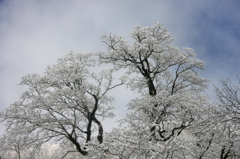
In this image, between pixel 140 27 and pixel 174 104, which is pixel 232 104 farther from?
pixel 140 27

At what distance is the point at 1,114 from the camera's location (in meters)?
11.4

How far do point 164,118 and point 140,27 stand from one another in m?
6.23

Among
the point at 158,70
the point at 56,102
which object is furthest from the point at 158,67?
the point at 56,102

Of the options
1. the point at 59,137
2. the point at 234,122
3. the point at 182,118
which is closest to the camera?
the point at 234,122

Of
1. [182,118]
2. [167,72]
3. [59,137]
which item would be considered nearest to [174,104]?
[182,118]

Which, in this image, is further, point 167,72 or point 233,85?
point 167,72

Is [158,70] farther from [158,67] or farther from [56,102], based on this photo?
[56,102]

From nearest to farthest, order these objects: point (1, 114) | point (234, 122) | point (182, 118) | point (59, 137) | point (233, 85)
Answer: point (234, 122), point (233, 85), point (182, 118), point (1, 114), point (59, 137)

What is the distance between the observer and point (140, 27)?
511 inches

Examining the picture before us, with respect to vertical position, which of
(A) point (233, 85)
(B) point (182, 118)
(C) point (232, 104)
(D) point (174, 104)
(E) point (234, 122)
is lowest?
(E) point (234, 122)

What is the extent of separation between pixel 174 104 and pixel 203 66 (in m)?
3.95

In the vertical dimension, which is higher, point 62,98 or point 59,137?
point 62,98

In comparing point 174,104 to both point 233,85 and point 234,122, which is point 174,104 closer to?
point 233,85

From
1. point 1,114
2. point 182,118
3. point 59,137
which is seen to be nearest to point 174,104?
point 182,118
